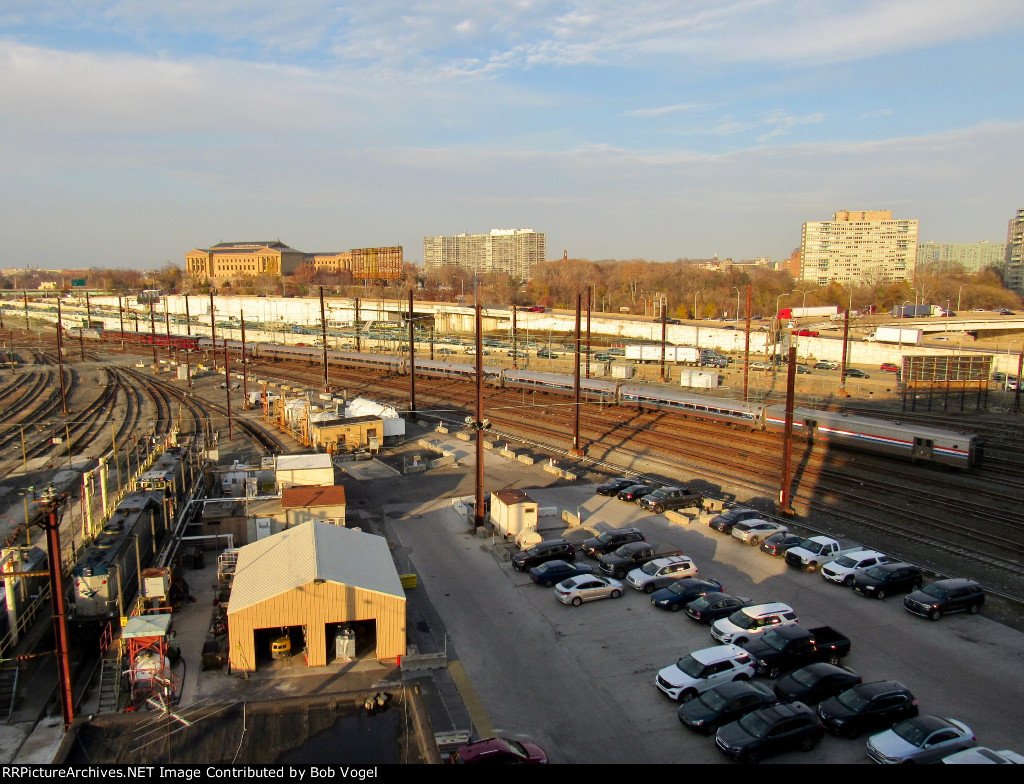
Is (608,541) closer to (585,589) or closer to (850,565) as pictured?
(585,589)

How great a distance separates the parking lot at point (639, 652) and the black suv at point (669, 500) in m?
2.33

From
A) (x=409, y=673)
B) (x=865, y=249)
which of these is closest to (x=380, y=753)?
(x=409, y=673)

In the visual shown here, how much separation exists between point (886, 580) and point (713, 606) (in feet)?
13.1

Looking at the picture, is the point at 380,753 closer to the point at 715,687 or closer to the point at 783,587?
the point at 715,687

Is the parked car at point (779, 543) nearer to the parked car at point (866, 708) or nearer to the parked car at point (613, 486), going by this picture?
the parked car at point (613, 486)

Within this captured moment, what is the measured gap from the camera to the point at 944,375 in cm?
3706

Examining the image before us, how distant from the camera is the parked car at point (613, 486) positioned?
72.1 ft

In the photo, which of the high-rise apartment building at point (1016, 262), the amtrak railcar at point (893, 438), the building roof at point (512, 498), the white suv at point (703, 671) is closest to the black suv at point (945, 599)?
the white suv at point (703, 671)

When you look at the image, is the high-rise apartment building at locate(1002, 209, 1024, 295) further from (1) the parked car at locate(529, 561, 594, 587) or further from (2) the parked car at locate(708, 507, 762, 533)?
(1) the parked car at locate(529, 561, 594, 587)

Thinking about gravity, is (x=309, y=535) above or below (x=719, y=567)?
above

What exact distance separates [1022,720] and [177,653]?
13002 mm

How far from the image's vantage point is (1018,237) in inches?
5153

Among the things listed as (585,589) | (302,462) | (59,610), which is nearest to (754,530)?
(585,589)

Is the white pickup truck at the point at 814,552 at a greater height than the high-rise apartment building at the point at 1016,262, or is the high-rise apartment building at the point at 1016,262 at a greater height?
the high-rise apartment building at the point at 1016,262
